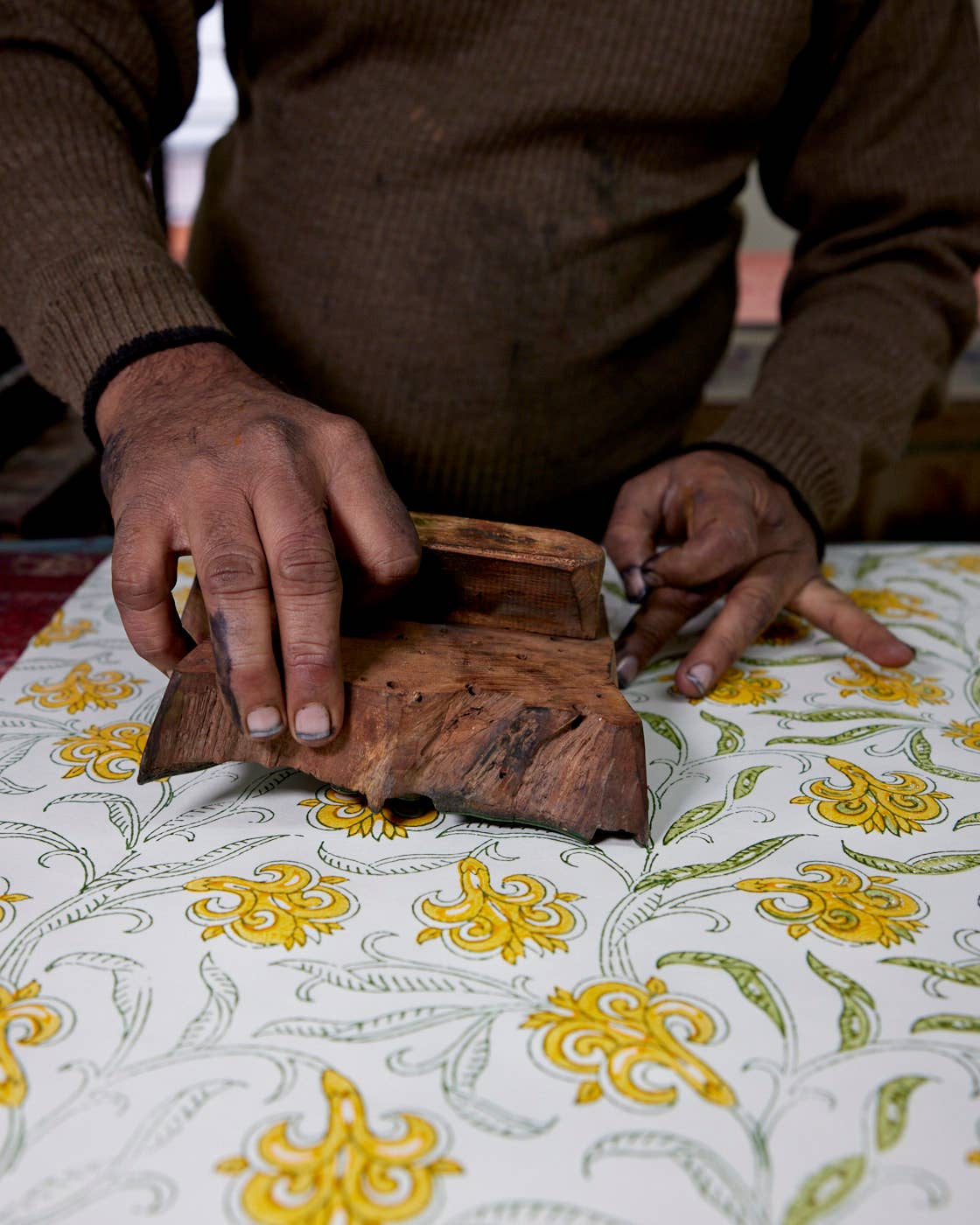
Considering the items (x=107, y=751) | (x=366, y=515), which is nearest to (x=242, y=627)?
(x=366, y=515)

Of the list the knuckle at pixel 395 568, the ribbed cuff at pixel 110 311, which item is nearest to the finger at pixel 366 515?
the knuckle at pixel 395 568

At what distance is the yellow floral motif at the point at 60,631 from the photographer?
3.46ft

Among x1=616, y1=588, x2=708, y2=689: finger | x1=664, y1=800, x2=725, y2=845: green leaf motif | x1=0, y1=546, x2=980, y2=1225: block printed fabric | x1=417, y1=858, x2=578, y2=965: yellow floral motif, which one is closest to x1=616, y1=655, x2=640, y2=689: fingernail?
x1=616, y1=588, x2=708, y2=689: finger

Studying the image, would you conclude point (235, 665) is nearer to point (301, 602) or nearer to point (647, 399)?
point (301, 602)

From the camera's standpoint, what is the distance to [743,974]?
1.94 feet

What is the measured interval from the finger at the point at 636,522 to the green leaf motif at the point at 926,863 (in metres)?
0.45

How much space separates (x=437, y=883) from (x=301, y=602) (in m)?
0.21

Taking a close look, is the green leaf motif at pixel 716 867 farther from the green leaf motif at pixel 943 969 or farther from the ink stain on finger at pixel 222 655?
the ink stain on finger at pixel 222 655

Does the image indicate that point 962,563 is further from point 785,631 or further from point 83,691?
point 83,691

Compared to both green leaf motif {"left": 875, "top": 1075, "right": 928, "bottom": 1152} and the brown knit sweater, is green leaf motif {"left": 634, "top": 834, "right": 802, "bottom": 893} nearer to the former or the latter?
green leaf motif {"left": 875, "top": 1075, "right": 928, "bottom": 1152}

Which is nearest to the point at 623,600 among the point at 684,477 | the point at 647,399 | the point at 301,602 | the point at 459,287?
the point at 684,477

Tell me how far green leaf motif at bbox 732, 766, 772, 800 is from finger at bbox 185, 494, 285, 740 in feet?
1.18

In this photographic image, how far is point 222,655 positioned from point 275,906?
17 centimetres

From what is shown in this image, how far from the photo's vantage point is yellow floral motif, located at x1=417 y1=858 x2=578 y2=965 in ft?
2.02
